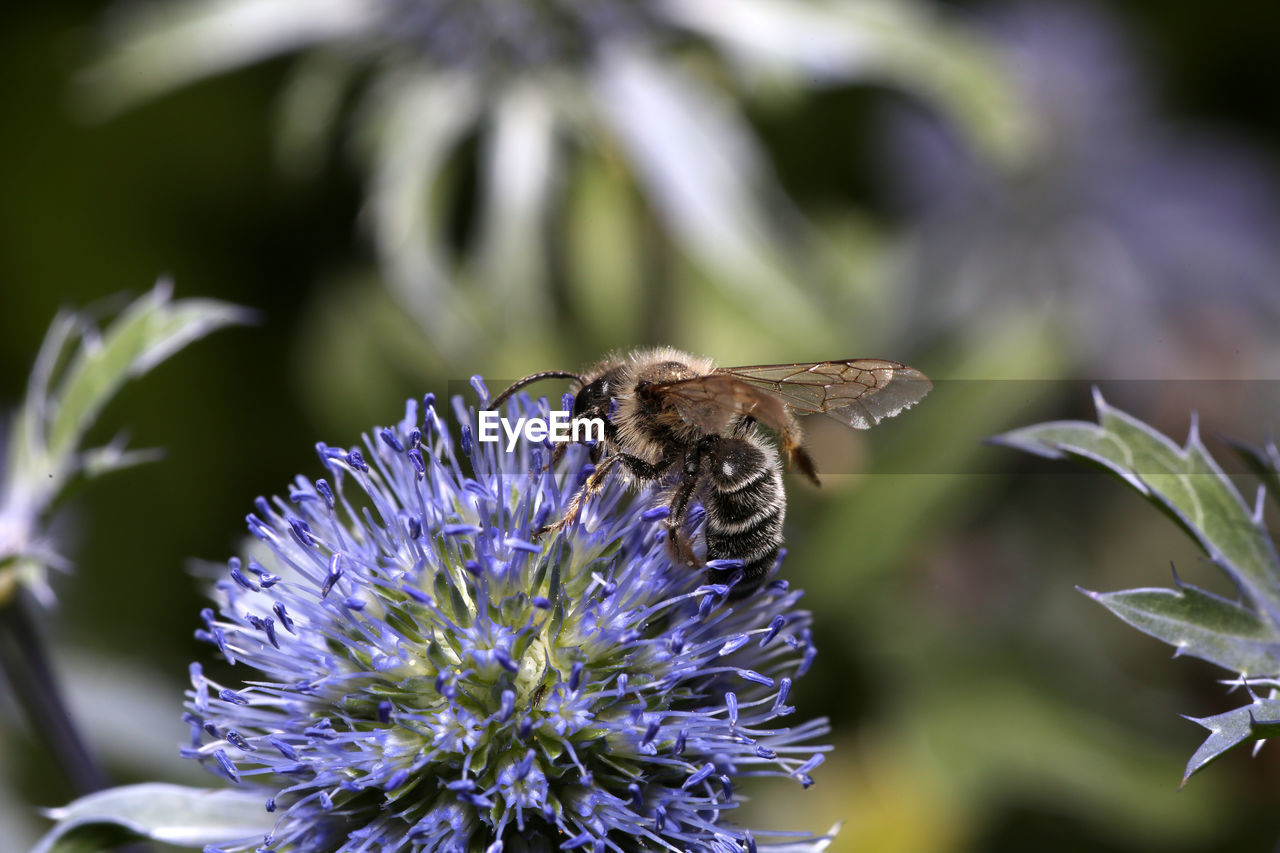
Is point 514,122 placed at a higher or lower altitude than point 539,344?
higher

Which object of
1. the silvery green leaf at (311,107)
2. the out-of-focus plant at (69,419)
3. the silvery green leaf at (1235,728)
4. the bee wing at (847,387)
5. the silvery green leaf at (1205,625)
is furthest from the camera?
the silvery green leaf at (311,107)

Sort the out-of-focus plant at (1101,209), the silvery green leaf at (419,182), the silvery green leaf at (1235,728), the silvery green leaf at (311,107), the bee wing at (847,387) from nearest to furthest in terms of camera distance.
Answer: the silvery green leaf at (1235,728) → the bee wing at (847,387) → the silvery green leaf at (419,182) → the silvery green leaf at (311,107) → the out-of-focus plant at (1101,209)

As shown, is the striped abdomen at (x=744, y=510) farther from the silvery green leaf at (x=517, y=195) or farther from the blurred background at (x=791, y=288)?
the silvery green leaf at (x=517, y=195)

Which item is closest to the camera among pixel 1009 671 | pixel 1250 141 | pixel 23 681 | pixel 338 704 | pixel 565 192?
pixel 338 704

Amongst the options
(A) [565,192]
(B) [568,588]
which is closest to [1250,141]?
(A) [565,192]

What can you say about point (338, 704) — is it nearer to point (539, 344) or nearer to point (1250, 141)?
point (539, 344)

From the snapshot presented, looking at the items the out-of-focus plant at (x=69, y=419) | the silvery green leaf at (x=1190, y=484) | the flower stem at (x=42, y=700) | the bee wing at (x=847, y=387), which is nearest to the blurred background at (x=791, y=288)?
the flower stem at (x=42, y=700)
